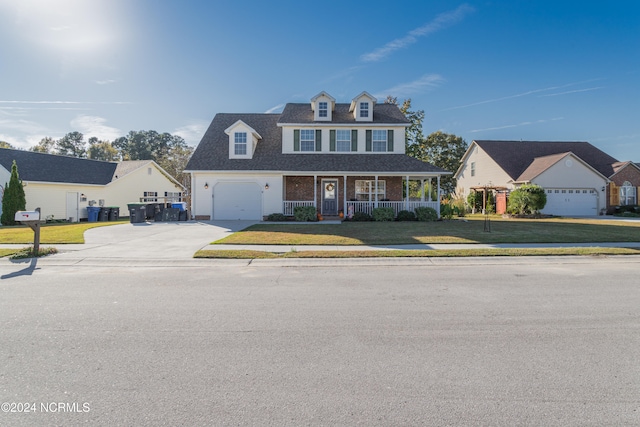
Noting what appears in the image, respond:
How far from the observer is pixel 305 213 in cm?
2033

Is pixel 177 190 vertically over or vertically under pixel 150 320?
over

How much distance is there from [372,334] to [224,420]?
2.16 metres

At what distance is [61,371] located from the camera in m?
3.32

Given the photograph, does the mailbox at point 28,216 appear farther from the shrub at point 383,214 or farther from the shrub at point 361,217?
the shrub at point 383,214

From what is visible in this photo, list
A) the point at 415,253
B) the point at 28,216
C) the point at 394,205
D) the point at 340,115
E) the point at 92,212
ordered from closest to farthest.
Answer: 1. the point at 28,216
2. the point at 415,253
3. the point at 394,205
4. the point at 340,115
5. the point at 92,212

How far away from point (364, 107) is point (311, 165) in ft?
18.6

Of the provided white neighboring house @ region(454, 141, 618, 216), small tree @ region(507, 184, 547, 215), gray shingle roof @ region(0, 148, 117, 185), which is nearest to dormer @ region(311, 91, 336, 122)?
white neighboring house @ region(454, 141, 618, 216)

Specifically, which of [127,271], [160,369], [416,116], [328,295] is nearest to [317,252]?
[328,295]

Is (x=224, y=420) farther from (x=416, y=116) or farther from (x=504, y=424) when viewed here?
(x=416, y=116)

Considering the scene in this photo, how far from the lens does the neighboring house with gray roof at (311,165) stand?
21391 millimetres

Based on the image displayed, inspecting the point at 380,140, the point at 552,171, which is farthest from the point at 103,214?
the point at 552,171

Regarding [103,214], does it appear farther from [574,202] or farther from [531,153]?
[574,202]

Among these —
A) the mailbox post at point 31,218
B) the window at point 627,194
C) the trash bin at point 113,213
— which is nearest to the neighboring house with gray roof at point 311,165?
the trash bin at point 113,213

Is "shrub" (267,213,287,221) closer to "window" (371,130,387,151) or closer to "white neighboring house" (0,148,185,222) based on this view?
"window" (371,130,387,151)
